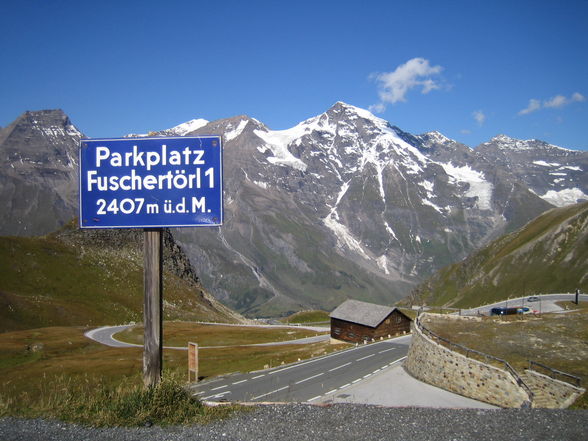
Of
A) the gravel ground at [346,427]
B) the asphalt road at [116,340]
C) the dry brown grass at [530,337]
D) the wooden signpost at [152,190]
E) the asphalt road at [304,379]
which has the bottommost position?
the asphalt road at [116,340]

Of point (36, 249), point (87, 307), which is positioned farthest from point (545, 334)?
point (36, 249)

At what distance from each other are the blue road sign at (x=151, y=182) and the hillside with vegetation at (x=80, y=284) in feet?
340

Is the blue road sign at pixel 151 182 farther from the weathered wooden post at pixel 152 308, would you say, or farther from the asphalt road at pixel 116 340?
the asphalt road at pixel 116 340

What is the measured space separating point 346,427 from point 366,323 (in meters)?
77.6

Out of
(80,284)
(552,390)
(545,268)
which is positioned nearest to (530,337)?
(552,390)

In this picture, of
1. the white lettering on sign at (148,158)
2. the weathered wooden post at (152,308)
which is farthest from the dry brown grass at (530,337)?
the white lettering on sign at (148,158)

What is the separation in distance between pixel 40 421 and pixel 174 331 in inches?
4067

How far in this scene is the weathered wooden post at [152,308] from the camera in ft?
44.4

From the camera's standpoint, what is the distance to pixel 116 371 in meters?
60.7

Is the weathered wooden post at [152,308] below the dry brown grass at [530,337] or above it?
above

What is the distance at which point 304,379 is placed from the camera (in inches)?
1969

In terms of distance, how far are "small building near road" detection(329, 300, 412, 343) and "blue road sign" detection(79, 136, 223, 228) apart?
7578 centimetres

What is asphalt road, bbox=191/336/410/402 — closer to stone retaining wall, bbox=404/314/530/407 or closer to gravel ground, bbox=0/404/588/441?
stone retaining wall, bbox=404/314/530/407

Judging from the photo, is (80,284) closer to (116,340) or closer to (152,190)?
(116,340)
